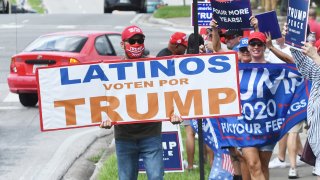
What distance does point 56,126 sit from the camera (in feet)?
26.6

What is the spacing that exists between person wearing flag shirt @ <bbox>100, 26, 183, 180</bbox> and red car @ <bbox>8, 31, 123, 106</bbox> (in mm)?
9251

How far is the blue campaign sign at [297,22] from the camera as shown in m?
8.21

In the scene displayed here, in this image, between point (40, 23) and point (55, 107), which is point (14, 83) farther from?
point (40, 23)

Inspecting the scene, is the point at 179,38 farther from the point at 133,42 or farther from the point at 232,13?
the point at 133,42

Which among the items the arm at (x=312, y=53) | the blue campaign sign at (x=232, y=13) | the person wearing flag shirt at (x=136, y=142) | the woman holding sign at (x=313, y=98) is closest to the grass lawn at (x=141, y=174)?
the blue campaign sign at (x=232, y=13)

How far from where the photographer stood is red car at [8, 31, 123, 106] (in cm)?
1762

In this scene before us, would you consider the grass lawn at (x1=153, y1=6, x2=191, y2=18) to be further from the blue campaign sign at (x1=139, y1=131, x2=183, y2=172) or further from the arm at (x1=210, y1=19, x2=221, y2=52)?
the arm at (x1=210, y1=19, x2=221, y2=52)

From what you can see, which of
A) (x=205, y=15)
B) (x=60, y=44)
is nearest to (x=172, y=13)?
(x=60, y=44)

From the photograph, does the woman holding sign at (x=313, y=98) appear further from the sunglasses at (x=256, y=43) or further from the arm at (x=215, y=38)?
the arm at (x=215, y=38)

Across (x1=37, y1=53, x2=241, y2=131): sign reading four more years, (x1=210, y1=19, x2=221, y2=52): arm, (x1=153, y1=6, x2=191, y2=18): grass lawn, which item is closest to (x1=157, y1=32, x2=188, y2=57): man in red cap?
(x1=210, y1=19, x2=221, y2=52): arm

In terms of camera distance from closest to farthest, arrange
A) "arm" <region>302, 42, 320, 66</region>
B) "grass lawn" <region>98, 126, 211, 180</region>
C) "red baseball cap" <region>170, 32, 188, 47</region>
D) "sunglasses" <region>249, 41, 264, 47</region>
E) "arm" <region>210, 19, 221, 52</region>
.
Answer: "arm" <region>302, 42, 320, 66</region> → "sunglasses" <region>249, 41, 264, 47</region> → "arm" <region>210, 19, 221, 52</region> → "grass lawn" <region>98, 126, 211, 180</region> → "red baseball cap" <region>170, 32, 188, 47</region>

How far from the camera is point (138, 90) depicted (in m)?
Answer: 8.14

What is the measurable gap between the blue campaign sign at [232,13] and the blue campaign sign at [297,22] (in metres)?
0.93

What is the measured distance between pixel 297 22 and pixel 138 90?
1498 millimetres
